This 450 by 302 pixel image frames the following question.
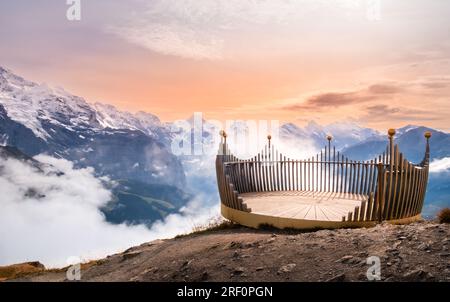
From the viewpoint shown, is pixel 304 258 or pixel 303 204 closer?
pixel 304 258

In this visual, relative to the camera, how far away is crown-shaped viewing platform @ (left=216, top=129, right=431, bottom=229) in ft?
35.9

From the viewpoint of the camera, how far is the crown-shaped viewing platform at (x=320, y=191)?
35.9 feet

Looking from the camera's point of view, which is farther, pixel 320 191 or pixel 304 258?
pixel 320 191

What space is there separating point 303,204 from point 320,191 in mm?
3179

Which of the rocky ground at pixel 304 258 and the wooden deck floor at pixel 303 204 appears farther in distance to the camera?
the wooden deck floor at pixel 303 204

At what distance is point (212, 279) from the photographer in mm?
7945

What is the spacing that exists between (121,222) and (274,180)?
184804 mm

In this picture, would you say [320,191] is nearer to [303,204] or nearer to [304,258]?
[303,204]

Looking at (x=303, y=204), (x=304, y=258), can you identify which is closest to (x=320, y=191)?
(x=303, y=204)

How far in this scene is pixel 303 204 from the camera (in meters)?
13.6

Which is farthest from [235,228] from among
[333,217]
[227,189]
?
[333,217]

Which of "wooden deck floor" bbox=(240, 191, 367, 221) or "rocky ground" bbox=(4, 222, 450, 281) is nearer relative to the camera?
"rocky ground" bbox=(4, 222, 450, 281)

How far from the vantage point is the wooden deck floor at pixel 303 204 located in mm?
11961

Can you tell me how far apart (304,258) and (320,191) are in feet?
28.7
